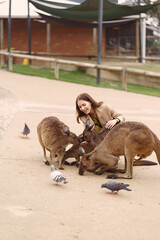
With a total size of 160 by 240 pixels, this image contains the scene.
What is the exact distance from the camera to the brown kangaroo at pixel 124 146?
16.5 ft

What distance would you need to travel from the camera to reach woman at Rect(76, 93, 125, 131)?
5707mm

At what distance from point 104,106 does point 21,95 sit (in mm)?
5994

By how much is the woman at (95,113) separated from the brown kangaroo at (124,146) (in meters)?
0.50

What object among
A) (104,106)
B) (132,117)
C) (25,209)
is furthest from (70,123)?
(25,209)

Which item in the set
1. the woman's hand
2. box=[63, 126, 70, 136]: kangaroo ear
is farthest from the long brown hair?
box=[63, 126, 70, 136]: kangaroo ear

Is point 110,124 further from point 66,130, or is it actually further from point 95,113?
point 66,130

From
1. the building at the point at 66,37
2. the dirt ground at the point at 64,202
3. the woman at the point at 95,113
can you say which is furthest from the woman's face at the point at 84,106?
the building at the point at 66,37

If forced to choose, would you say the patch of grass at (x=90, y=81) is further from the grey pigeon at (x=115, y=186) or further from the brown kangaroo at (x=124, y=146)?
the grey pigeon at (x=115, y=186)

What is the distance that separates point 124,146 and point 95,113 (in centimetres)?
86

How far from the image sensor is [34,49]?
2353cm

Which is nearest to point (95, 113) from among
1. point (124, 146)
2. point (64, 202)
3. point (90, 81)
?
point (124, 146)

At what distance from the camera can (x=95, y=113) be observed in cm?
585

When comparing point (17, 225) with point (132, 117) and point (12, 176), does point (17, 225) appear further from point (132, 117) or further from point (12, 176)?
point (132, 117)

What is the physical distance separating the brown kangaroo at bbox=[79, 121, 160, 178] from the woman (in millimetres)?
495
